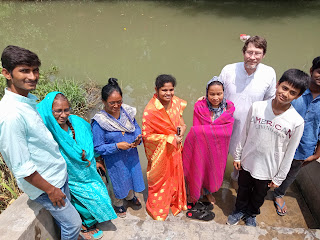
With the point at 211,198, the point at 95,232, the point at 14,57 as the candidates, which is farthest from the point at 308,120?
the point at 14,57

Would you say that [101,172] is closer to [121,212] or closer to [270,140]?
[121,212]

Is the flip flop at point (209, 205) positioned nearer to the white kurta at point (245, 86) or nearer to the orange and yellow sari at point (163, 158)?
the orange and yellow sari at point (163, 158)

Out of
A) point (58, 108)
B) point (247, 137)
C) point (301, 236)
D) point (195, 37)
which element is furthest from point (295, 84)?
point (195, 37)

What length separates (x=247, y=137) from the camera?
7.47 ft

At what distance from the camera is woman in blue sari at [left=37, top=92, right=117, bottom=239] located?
1.89 meters

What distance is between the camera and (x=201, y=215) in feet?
8.88

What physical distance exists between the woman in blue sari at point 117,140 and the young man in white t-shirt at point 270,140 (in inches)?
41.6

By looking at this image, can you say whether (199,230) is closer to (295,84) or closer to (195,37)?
(295,84)

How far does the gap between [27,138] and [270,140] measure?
1.89 meters

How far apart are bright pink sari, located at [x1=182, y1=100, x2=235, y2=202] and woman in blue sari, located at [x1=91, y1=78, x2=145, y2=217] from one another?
57 cm

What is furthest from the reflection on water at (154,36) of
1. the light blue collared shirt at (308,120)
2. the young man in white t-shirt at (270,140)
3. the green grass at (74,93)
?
the light blue collared shirt at (308,120)

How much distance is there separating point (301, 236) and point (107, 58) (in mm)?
6424

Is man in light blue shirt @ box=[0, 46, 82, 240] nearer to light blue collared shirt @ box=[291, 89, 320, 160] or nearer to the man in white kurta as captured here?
the man in white kurta

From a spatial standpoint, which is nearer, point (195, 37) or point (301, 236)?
point (301, 236)
